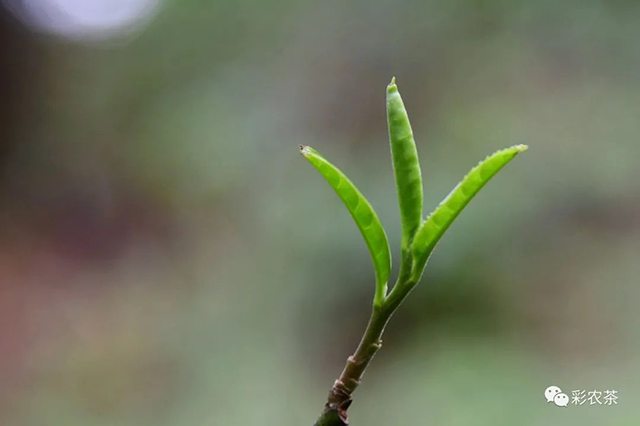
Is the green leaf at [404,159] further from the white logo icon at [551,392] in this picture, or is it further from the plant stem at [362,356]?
the white logo icon at [551,392]

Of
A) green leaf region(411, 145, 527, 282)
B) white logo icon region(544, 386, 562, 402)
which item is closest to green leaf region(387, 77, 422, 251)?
green leaf region(411, 145, 527, 282)

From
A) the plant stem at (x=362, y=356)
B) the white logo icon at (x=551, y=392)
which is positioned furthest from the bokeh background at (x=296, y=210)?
the plant stem at (x=362, y=356)

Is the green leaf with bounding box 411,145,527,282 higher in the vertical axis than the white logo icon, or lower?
lower

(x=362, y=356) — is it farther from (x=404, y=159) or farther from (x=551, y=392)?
(x=551, y=392)

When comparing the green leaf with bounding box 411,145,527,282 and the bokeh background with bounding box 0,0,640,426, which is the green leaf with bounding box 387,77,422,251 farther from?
the bokeh background with bounding box 0,0,640,426

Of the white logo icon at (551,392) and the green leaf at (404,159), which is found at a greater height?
the white logo icon at (551,392)

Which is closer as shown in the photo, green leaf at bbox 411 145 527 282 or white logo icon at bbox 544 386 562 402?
green leaf at bbox 411 145 527 282
